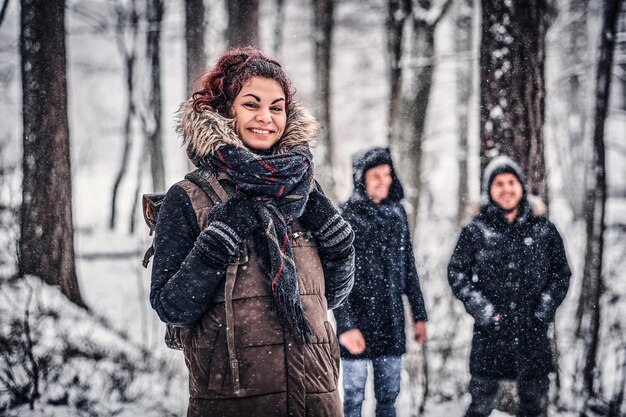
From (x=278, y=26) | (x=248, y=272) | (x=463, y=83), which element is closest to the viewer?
(x=248, y=272)

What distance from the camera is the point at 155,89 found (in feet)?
42.6

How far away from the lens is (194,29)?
376 inches

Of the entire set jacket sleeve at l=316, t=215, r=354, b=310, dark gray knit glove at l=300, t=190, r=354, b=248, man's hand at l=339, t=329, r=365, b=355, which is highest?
dark gray knit glove at l=300, t=190, r=354, b=248

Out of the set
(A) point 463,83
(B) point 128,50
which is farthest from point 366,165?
(B) point 128,50

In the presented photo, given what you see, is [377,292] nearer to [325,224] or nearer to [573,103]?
[325,224]

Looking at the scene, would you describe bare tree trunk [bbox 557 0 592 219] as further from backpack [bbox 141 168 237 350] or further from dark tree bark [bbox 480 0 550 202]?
backpack [bbox 141 168 237 350]

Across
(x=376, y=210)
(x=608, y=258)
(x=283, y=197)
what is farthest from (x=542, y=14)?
(x=608, y=258)

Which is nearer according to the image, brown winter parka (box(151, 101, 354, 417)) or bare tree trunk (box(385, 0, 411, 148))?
brown winter parka (box(151, 101, 354, 417))

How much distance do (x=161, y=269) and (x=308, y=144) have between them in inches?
31.7

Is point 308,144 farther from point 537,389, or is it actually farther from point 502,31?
point 502,31

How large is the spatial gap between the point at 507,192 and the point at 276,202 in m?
2.52

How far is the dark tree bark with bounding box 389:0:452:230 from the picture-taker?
381 inches

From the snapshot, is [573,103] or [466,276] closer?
[466,276]

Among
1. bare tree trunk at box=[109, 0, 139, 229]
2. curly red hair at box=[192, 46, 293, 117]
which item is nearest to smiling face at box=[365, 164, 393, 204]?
curly red hair at box=[192, 46, 293, 117]
